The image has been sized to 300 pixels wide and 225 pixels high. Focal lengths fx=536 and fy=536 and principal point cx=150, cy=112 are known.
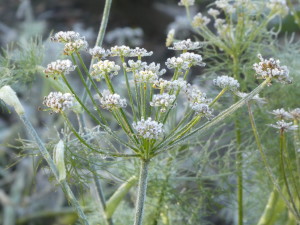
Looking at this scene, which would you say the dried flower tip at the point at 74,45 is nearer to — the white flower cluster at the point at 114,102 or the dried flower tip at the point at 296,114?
the white flower cluster at the point at 114,102

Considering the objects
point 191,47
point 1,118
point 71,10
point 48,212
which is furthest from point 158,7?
point 191,47

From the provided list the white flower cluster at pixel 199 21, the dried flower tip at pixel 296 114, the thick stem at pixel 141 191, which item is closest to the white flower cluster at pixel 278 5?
the white flower cluster at pixel 199 21

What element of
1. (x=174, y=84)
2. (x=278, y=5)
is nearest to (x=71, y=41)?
(x=174, y=84)

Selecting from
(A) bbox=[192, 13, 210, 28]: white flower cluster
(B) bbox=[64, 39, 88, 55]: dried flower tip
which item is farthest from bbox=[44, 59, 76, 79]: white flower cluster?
(A) bbox=[192, 13, 210, 28]: white flower cluster

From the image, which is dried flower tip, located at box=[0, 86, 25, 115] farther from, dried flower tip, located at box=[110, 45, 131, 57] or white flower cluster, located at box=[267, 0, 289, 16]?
white flower cluster, located at box=[267, 0, 289, 16]

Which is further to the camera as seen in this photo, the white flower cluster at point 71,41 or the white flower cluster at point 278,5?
the white flower cluster at point 278,5

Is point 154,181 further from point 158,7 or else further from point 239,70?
point 158,7
